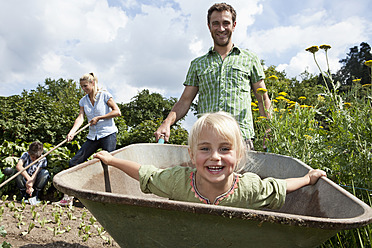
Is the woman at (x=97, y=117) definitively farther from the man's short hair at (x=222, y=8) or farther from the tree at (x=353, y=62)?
the tree at (x=353, y=62)

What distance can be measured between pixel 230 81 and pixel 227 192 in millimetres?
1256

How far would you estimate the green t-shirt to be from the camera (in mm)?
1412

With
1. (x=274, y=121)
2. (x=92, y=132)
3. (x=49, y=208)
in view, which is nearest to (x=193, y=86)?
(x=274, y=121)

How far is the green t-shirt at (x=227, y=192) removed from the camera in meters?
1.41

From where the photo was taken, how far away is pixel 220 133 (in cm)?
139

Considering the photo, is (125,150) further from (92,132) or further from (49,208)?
(49,208)

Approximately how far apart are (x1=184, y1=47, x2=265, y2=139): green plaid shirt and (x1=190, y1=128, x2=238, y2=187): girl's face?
42.7 inches

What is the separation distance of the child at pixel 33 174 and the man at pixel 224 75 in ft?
9.96

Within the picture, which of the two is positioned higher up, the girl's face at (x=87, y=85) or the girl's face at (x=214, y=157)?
the girl's face at (x=87, y=85)

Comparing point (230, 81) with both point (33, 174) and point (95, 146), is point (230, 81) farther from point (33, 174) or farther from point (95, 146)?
point (33, 174)

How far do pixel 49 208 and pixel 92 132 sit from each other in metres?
1.20

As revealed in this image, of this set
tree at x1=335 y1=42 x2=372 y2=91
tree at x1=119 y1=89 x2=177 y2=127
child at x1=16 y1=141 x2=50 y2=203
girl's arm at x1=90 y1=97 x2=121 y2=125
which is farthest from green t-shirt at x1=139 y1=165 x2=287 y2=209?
tree at x1=335 y1=42 x2=372 y2=91

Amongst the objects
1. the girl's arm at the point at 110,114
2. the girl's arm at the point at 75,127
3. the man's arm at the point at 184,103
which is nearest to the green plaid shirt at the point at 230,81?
the man's arm at the point at 184,103

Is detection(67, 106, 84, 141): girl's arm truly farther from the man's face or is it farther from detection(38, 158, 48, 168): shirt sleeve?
the man's face
